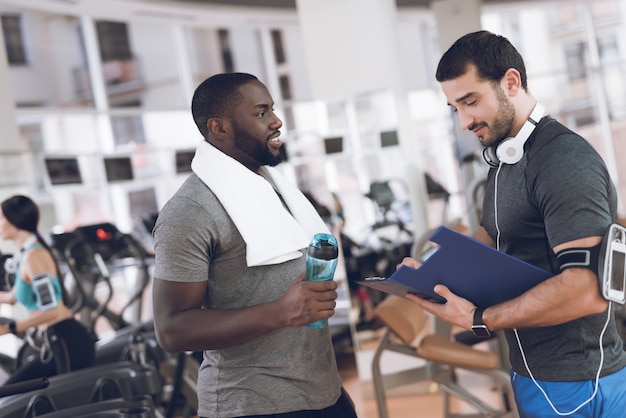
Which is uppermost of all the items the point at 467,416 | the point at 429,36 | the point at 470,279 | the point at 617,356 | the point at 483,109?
the point at 429,36

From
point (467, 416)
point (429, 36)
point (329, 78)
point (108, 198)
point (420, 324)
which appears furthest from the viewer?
point (429, 36)

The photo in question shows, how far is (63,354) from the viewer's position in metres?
3.83

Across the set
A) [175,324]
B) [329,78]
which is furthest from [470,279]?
[329,78]

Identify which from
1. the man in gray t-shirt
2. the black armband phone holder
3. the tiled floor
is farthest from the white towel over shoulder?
the tiled floor

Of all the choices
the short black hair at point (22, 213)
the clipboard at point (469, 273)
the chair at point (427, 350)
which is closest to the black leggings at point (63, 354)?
the short black hair at point (22, 213)

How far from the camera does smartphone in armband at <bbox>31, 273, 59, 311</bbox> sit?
11.7 feet

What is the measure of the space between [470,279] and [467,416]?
2.47 meters

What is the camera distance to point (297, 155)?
293 inches

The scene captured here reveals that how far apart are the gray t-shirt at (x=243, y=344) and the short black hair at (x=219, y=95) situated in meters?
0.16

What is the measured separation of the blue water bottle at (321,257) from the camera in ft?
5.42

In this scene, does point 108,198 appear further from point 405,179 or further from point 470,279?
point 470,279

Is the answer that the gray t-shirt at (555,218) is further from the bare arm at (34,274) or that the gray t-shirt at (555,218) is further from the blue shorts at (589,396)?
the bare arm at (34,274)

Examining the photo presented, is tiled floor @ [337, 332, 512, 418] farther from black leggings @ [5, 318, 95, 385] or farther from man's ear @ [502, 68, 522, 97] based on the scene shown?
man's ear @ [502, 68, 522, 97]

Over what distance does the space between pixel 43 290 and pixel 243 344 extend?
2.06 metres
